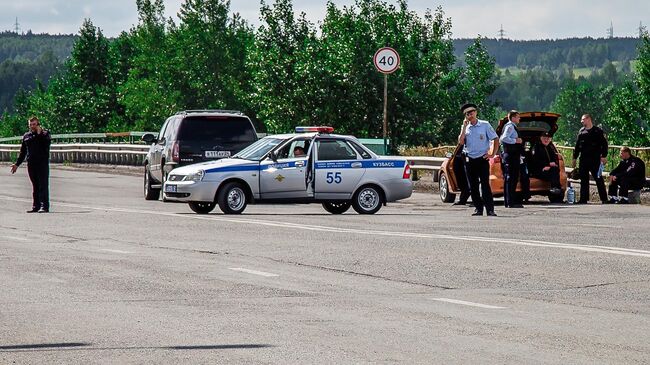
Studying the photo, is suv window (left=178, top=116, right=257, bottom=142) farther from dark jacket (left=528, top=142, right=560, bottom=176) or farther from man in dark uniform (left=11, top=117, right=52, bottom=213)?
dark jacket (left=528, top=142, right=560, bottom=176)

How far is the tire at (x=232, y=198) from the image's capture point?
939 inches

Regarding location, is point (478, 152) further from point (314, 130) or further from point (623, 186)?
point (623, 186)

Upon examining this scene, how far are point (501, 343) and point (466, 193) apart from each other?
651 inches

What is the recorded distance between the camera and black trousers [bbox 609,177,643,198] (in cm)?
2685

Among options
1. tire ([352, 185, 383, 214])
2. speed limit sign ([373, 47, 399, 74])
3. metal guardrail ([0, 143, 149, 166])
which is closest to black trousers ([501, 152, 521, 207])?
tire ([352, 185, 383, 214])

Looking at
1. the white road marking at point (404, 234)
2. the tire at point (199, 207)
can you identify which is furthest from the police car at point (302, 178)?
the white road marking at point (404, 234)

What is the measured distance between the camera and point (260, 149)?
24734 mm

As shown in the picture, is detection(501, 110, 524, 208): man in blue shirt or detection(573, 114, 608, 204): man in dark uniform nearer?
detection(501, 110, 524, 208): man in blue shirt

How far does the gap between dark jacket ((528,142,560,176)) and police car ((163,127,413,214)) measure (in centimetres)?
363

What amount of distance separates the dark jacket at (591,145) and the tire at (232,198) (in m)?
6.90

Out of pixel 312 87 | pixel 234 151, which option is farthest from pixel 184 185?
pixel 312 87

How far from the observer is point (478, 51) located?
8962 cm

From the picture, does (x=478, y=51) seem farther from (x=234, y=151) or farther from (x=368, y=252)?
(x=368, y=252)

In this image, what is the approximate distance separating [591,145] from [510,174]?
7.95ft
